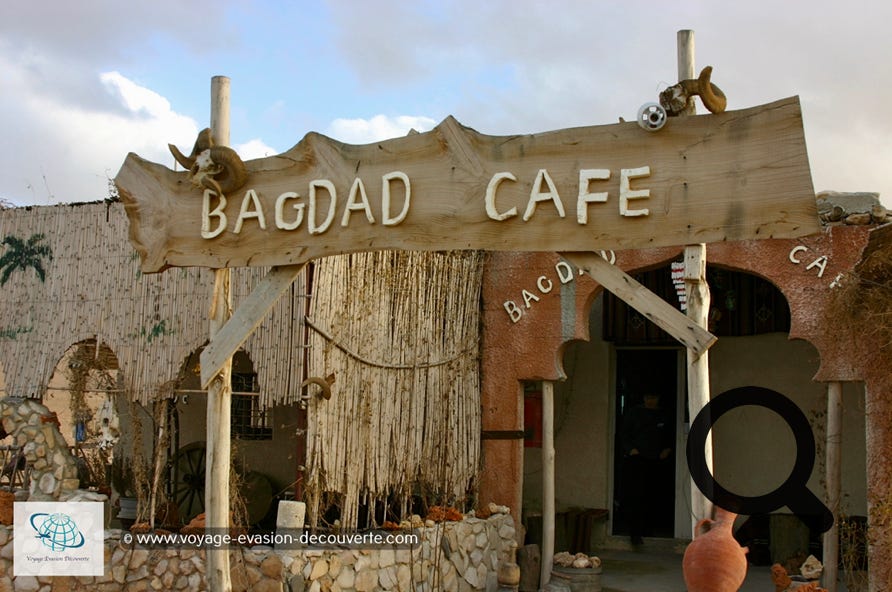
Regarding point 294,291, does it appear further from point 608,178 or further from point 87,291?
point 608,178

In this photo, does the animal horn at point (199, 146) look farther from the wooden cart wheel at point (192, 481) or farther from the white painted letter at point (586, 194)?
the wooden cart wheel at point (192, 481)

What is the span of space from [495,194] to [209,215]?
195 centimetres

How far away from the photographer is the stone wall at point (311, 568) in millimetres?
6916

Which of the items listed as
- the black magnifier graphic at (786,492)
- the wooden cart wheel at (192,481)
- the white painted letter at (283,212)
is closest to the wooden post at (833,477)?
the black magnifier graphic at (786,492)

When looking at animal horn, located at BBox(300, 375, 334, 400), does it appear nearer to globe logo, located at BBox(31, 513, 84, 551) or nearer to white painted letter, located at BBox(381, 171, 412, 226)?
white painted letter, located at BBox(381, 171, 412, 226)

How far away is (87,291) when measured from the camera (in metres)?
9.05

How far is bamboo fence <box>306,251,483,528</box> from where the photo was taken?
Result: 7.57m

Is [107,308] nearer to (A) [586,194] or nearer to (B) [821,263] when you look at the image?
(A) [586,194]

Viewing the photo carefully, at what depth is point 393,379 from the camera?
322 inches

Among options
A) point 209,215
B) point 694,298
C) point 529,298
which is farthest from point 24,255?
point 694,298

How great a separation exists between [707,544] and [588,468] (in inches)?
256

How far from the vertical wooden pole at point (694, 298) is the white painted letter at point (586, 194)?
1.71 feet

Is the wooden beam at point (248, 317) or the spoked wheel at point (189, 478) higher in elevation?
the wooden beam at point (248, 317)

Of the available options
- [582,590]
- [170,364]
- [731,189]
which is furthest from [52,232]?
[731,189]
